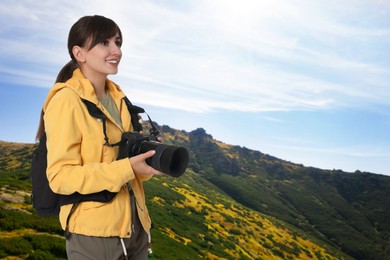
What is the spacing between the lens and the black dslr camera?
8.52 ft

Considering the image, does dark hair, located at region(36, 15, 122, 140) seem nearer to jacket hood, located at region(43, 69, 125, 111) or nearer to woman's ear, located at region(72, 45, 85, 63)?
woman's ear, located at region(72, 45, 85, 63)

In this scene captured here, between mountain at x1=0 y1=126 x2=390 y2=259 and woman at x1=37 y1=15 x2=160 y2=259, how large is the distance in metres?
7.73

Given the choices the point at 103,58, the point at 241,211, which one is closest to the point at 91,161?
the point at 103,58

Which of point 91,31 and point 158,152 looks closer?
point 158,152

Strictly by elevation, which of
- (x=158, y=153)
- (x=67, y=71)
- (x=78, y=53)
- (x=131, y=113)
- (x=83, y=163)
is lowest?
(x=83, y=163)

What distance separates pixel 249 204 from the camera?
401 ft

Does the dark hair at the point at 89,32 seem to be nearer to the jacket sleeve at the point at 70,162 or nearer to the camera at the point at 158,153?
the jacket sleeve at the point at 70,162

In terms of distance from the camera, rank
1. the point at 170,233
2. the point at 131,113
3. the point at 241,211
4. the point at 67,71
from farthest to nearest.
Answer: the point at 241,211 < the point at 170,233 < the point at 131,113 < the point at 67,71

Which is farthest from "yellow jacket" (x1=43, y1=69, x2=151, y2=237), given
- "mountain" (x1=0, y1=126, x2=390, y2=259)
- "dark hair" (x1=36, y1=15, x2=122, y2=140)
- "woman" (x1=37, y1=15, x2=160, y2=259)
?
"mountain" (x1=0, y1=126, x2=390, y2=259)

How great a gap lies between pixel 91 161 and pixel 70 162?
0.19m

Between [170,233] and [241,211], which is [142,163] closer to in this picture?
[170,233]

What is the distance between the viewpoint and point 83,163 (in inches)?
104

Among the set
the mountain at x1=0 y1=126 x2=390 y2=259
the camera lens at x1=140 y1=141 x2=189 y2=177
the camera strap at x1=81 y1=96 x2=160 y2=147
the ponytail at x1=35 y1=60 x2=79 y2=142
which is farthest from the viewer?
the mountain at x1=0 y1=126 x2=390 y2=259

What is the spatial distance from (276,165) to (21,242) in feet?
646
